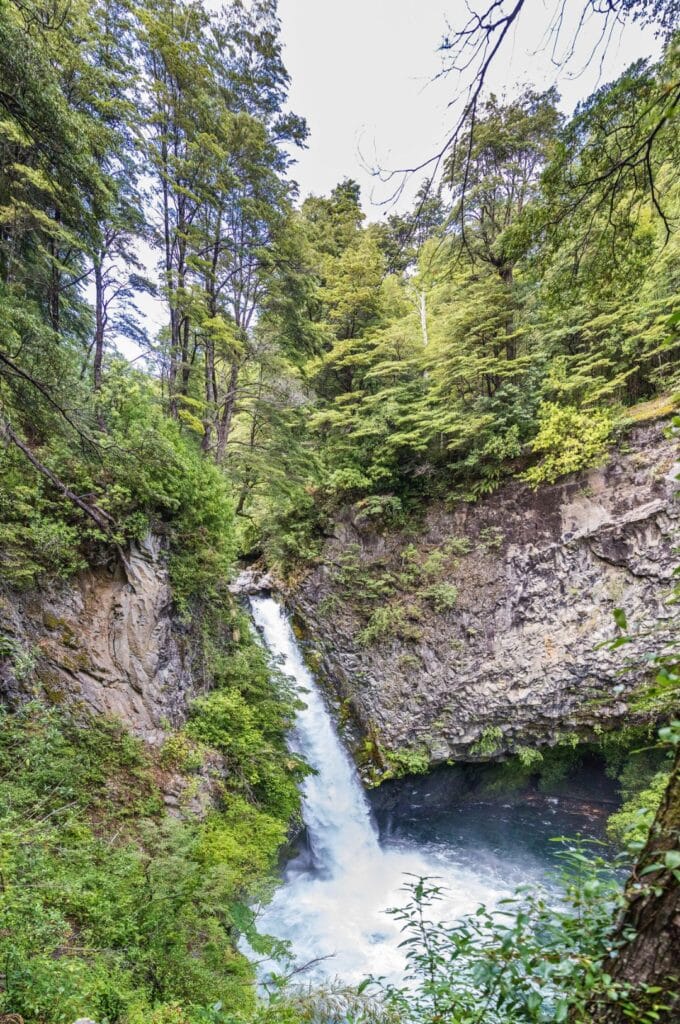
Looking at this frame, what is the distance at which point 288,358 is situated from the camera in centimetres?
912

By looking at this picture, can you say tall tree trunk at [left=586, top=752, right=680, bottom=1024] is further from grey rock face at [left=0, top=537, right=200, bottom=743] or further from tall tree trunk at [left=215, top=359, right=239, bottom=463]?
tall tree trunk at [left=215, top=359, right=239, bottom=463]

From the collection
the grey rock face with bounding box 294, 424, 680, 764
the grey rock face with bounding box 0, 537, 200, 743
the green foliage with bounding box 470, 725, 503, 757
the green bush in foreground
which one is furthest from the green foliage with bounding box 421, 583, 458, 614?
the green bush in foreground

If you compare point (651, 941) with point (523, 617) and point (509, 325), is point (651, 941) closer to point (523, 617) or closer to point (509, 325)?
point (523, 617)

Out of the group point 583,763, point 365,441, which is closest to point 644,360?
point 365,441

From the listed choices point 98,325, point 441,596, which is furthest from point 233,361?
point 441,596

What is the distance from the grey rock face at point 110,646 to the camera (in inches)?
181

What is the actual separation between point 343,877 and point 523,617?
5.95 m

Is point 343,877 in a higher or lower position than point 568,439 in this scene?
lower

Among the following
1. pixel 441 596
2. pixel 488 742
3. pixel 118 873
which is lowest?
pixel 488 742

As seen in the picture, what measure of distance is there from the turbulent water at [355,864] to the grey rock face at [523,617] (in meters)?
1.14

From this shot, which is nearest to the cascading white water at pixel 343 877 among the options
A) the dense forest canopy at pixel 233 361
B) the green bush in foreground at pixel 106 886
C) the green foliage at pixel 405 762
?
the green foliage at pixel 405 762

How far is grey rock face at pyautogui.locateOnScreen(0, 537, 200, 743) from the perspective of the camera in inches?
181

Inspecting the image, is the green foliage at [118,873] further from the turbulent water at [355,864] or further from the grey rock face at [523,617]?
the grey rock face at [523,617]

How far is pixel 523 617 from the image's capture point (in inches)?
345
